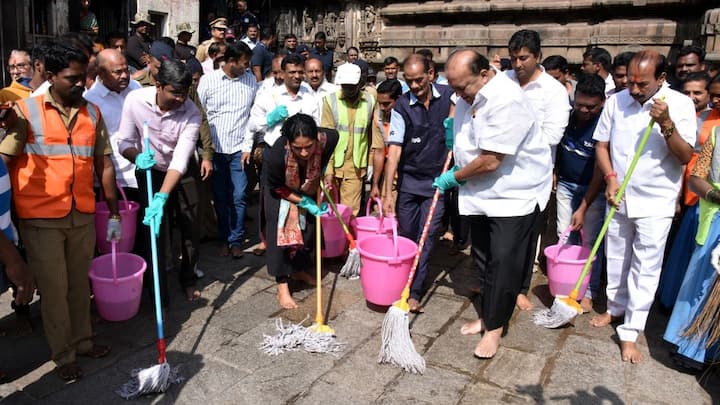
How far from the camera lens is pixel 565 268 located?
13.4 ft

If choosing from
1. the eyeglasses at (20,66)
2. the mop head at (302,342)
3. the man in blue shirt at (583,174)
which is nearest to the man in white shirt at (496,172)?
the man in blue shirt at (583,174)

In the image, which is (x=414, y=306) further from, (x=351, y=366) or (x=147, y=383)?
(x=147, y=383)

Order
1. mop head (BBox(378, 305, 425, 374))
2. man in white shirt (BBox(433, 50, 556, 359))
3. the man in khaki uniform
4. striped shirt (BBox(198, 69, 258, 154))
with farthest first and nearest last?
striped shirt (BBox(198, 69, 258, 154)), the man in khaki uniform, mop head (BBox(378, 305, 425, 374)), man in white shirt (BBox(433, 50, 556, 359))

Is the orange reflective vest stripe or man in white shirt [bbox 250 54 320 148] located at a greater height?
man in white shirt [bbox 250 54 320 148]

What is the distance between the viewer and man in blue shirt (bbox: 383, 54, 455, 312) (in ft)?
13.7

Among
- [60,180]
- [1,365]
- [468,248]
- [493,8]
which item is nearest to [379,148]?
[468,248]

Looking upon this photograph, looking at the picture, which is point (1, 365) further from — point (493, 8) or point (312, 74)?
point (493, 8)

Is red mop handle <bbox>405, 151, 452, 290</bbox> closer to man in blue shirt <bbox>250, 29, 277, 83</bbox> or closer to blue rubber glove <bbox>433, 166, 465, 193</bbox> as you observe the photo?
blue rubber glove <bbox>433, 166, 465, 193</bbox>

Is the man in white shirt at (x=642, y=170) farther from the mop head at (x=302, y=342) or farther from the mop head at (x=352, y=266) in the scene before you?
the mop head at (x=352, y=266)

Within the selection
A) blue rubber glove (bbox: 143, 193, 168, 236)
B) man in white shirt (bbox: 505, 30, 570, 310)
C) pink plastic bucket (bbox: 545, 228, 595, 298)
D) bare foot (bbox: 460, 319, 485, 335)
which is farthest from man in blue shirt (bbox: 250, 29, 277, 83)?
bare foot (bbox: 460, 319, 485, 335)

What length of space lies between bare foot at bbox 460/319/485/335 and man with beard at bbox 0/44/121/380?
2443mm

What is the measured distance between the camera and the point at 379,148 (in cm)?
505

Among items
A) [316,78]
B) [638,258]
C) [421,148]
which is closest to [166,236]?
[421,148]

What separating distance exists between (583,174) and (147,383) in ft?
11.1
